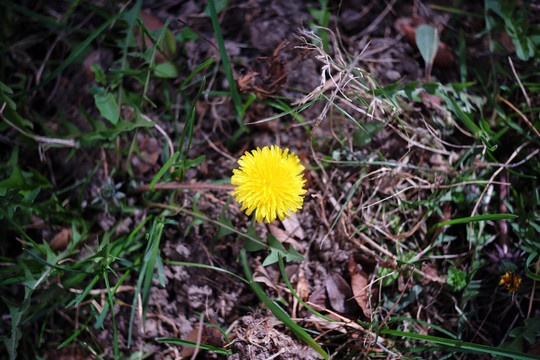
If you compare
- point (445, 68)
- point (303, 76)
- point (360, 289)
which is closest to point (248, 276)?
point (360, 289)

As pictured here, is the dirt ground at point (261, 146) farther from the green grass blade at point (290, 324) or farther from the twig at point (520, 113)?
the twig at point (520, 113)

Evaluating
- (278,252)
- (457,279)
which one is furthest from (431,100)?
(278,252)

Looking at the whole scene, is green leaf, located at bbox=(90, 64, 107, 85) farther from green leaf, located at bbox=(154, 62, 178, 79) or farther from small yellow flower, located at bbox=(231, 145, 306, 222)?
small yellow flower, located at bbox=(231, 145, 306, 222)

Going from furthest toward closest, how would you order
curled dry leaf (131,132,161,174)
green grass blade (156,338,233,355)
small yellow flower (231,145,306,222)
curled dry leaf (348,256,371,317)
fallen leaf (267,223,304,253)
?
curled dry leaf (131,132,161,174)
fallen leaf (267,223,304,253)
curled dry leaf (348,256,371,317)
green grass blade (156,338,233,355)
small yellow flower (231,145,306,222)

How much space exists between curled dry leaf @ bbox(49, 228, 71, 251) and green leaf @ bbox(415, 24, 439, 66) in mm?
2012

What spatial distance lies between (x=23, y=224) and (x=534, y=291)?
2.42 meters

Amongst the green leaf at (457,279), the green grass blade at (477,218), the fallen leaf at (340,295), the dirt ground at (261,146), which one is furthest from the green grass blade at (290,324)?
the green grass blade at (477,218)

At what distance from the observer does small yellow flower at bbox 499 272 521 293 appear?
1502 millimetres

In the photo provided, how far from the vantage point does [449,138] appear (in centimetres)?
182

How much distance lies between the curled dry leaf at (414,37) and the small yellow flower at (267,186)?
1119 mm

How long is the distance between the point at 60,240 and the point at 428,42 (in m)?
2.11

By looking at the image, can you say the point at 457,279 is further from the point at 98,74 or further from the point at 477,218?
the point at 98,74

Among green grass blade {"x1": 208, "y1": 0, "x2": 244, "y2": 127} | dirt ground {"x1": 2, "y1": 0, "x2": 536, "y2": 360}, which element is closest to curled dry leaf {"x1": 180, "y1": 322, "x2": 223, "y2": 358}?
dirt ground {"x1": 2, "y1": 0, "x2": 536, "y2": 360}

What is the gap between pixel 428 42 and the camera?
1.84 m
